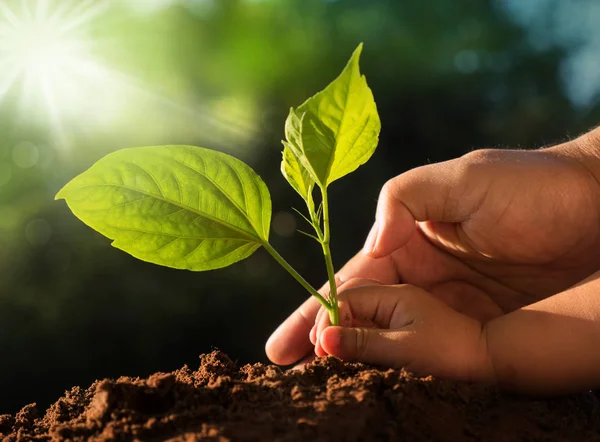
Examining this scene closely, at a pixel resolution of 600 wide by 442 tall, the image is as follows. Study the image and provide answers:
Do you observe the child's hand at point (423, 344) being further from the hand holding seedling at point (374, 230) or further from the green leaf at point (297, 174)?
the green leaf at point (297, 174)

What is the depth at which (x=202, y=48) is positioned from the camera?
7.54 feet

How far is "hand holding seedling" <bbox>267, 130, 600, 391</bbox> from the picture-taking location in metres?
0.76

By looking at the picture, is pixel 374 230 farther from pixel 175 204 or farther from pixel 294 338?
pixel 175 204

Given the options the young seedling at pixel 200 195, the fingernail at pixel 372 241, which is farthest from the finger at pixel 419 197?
the young seedling at pixel 200 195

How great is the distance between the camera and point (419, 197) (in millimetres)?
1020

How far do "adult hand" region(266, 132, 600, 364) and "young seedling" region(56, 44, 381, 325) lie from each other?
30 cm

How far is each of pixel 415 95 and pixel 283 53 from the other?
23.4 inches

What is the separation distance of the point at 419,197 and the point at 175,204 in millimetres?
456

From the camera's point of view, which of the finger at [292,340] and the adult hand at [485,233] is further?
the finger at [292,340]

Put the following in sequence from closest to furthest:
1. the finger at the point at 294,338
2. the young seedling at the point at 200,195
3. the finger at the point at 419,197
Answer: the young seedling at the point at 200,195, the finger at the point at 419,197, the finger at the point at 294,338

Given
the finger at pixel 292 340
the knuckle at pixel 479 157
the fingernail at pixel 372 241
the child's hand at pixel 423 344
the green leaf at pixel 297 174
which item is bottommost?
the finger at pixel 292 340

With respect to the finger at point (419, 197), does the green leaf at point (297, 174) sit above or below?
above

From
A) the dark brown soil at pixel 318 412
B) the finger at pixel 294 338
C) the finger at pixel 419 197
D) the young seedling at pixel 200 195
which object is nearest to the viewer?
the dark brown soil at pixel 318 412

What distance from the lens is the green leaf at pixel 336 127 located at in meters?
0.66
